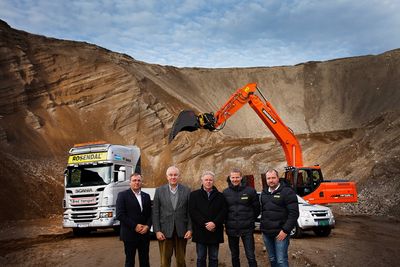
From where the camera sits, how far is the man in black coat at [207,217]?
22.9 feet

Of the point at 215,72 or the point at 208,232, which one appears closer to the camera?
the point at 208,232

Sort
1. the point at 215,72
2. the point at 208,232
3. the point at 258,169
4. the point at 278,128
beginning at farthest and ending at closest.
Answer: the point at 215,72 → the point at 258,169 → the point at 278,128 → the point at 208,232

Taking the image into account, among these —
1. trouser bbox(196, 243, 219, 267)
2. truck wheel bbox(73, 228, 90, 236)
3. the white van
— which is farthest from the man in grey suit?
truck wheel bbox(73, 228, 90, 236)

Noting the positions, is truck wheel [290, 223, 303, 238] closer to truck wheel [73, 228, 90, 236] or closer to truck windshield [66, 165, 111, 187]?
truck windshield [66, 165, 111, 187]

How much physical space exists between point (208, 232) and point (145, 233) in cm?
101

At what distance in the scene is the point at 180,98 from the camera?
167ft

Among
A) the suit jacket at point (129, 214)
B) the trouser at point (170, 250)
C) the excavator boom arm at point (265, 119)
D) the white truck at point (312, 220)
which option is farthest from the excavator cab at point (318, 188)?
the suit jacket at point (129, 214)

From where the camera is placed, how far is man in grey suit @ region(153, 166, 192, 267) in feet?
23.1

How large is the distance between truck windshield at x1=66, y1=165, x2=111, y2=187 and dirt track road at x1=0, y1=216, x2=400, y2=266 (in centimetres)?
190

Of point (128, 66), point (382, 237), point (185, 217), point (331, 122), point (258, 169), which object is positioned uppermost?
point (128, 66)

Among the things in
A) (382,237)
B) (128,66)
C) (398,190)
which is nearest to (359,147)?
(398,190)

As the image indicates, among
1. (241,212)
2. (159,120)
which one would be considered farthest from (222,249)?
(159,120)

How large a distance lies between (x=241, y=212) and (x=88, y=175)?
9.96 m

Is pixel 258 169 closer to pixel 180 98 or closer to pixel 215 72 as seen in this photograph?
pixel 180 98
